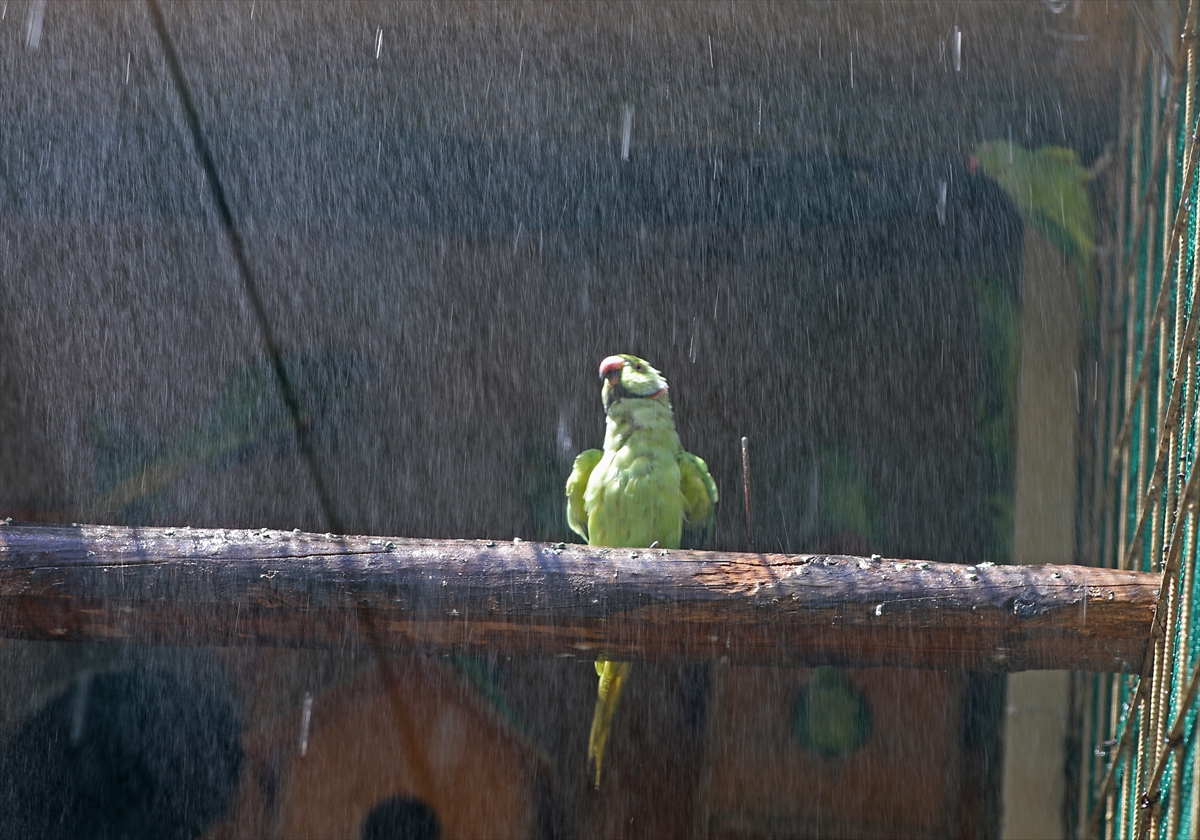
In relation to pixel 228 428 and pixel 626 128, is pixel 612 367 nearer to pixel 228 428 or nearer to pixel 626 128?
pixel 626 128

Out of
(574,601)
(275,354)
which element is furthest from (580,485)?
(275,354)

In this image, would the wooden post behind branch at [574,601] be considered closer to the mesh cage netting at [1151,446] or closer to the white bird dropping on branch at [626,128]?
the mesh cage netting at [1151,446]

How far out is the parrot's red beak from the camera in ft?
8.52

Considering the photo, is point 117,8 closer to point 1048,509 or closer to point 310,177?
point 310,177

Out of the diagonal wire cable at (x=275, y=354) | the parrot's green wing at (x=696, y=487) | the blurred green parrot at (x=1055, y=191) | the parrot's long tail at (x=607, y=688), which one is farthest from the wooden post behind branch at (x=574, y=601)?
the blurred green parrot at (x=1055, y=191)

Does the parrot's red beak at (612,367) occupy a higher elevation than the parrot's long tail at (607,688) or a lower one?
higher

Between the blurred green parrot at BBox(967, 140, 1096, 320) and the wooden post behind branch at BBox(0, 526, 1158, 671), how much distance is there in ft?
5.12

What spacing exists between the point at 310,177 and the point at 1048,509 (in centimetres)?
247

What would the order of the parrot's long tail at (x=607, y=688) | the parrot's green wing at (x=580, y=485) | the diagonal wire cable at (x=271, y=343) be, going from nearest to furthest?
the parrot's long tail at (x=607, y=688)
the parrot's green wing at (x=580, y=485)
the diagonal wire cable at (x=271, y=343)

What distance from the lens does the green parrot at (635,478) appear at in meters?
2.52

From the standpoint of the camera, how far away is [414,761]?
3369mm

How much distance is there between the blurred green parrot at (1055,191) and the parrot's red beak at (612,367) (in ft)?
4.25

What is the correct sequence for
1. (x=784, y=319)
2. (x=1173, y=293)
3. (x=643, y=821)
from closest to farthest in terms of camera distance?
(x=1173, y=293), (x=643, y=821), (x=784, y=319)

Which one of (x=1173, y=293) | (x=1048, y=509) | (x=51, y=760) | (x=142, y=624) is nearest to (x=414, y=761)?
(x=51, y=760)
